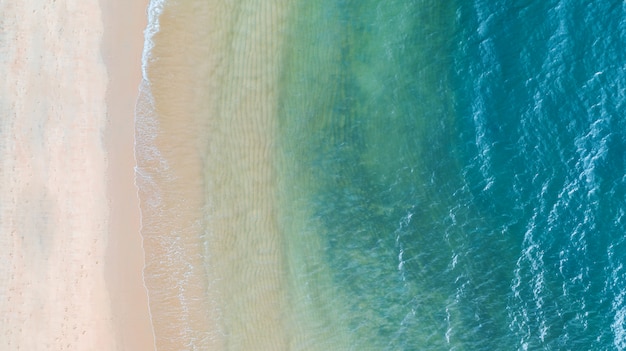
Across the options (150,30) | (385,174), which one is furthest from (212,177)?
Answer: (385,174)

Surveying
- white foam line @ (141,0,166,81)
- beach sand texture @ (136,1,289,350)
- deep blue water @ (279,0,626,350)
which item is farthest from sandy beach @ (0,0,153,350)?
deep blue water @ (279,0,626,350)

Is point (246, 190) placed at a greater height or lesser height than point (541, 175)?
greater

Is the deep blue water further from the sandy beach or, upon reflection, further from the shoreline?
the sandy beach

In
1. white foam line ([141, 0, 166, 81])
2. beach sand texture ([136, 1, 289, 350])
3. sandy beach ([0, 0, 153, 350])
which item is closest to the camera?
sandy beach ([0, 0, 153, 350])

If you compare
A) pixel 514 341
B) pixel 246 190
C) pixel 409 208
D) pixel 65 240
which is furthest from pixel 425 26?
pixel 65 240

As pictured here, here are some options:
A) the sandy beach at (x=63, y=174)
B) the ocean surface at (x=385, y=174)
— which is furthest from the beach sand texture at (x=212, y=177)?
the sandy beach at (x=63, y=174)

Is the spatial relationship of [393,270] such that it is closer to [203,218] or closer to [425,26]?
[203,218]
